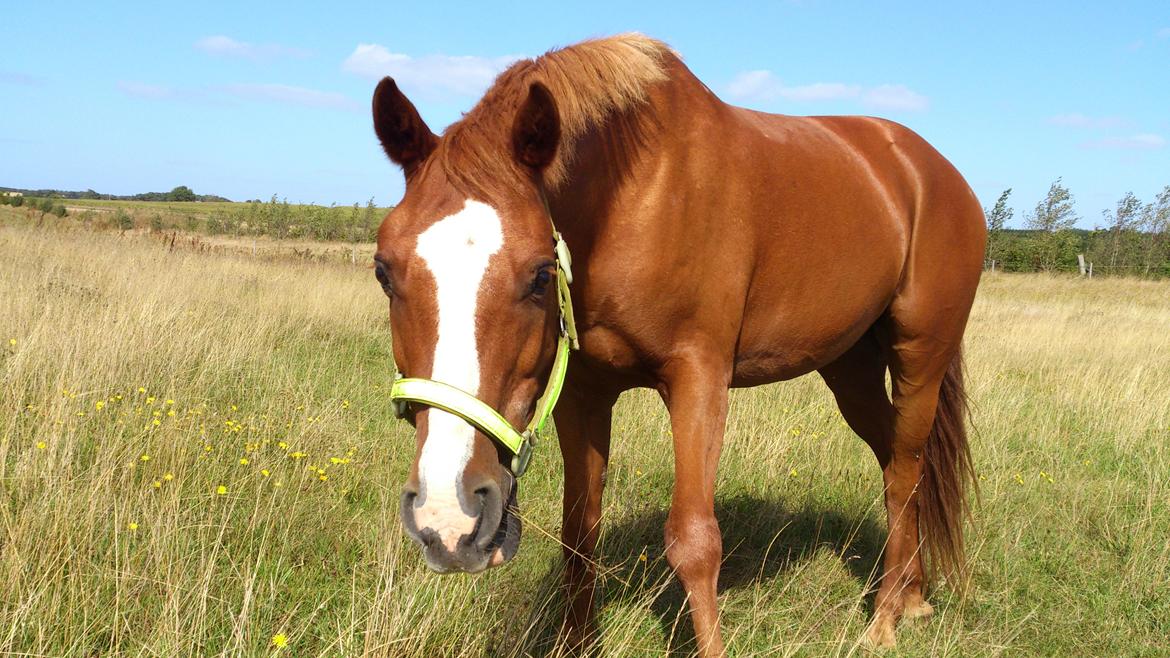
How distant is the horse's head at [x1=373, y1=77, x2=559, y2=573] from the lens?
5.18 feet

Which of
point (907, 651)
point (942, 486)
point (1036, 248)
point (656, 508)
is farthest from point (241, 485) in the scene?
point (1036, 248)

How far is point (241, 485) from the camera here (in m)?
3.34

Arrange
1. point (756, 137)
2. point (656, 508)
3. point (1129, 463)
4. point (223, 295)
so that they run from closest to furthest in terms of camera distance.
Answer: point (756, 137), point (656, 508), point (1129, 463), point (223, 295)

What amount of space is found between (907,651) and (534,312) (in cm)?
253

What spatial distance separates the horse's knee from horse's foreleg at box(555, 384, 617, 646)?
0.60 metres

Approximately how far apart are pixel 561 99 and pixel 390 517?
83.6 inches

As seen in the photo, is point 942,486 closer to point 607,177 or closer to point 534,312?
point 607,177

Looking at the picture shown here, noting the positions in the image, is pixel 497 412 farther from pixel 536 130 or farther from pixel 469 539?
pixel 536 130

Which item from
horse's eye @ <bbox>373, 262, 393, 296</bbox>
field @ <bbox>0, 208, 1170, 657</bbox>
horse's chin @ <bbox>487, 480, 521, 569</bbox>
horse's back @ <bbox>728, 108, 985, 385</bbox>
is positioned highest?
horse's back @ <bbox>728, 108, 985, 385</bbox>

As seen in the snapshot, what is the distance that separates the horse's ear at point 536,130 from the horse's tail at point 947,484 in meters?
2.86

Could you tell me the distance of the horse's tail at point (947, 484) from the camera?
3686 millimetres

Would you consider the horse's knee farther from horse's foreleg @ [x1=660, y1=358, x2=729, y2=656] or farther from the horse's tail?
the horse's tail

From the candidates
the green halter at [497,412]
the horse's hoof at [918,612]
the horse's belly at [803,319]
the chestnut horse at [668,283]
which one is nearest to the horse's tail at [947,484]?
the chestnut horse at [668,283]

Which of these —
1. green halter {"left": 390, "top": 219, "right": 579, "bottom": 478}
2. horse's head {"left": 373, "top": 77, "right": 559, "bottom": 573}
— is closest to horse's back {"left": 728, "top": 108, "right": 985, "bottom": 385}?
green halter {"left": 390, "top": 219, "right": 579, "bottom": 478}
